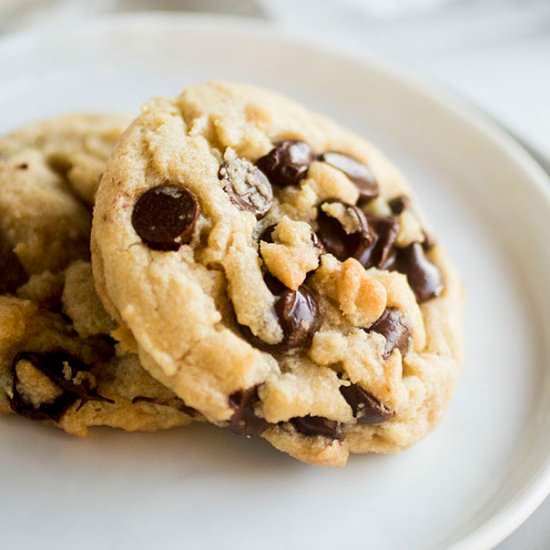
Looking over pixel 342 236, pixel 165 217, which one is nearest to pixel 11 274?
pixel 165 217

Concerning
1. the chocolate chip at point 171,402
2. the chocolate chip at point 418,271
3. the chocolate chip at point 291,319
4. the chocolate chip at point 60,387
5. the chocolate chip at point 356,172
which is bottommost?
the chocolate chip at point 60,387

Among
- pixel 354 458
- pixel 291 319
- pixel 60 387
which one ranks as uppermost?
pixel 291 319

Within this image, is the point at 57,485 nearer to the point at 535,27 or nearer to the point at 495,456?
the point at 495,456

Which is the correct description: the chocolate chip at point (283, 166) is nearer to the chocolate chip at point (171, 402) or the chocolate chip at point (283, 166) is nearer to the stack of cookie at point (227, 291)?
the stack of cookie at point (227, 291)

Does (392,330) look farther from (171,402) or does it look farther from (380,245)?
(171,402)

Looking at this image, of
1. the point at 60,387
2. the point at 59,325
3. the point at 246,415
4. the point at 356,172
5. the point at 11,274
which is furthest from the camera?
the point at 356,172

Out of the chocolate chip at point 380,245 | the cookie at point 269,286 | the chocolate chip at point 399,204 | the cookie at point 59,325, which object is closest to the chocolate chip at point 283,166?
the cookie at point 269,286

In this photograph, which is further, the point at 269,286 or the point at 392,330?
the point at 392,330
